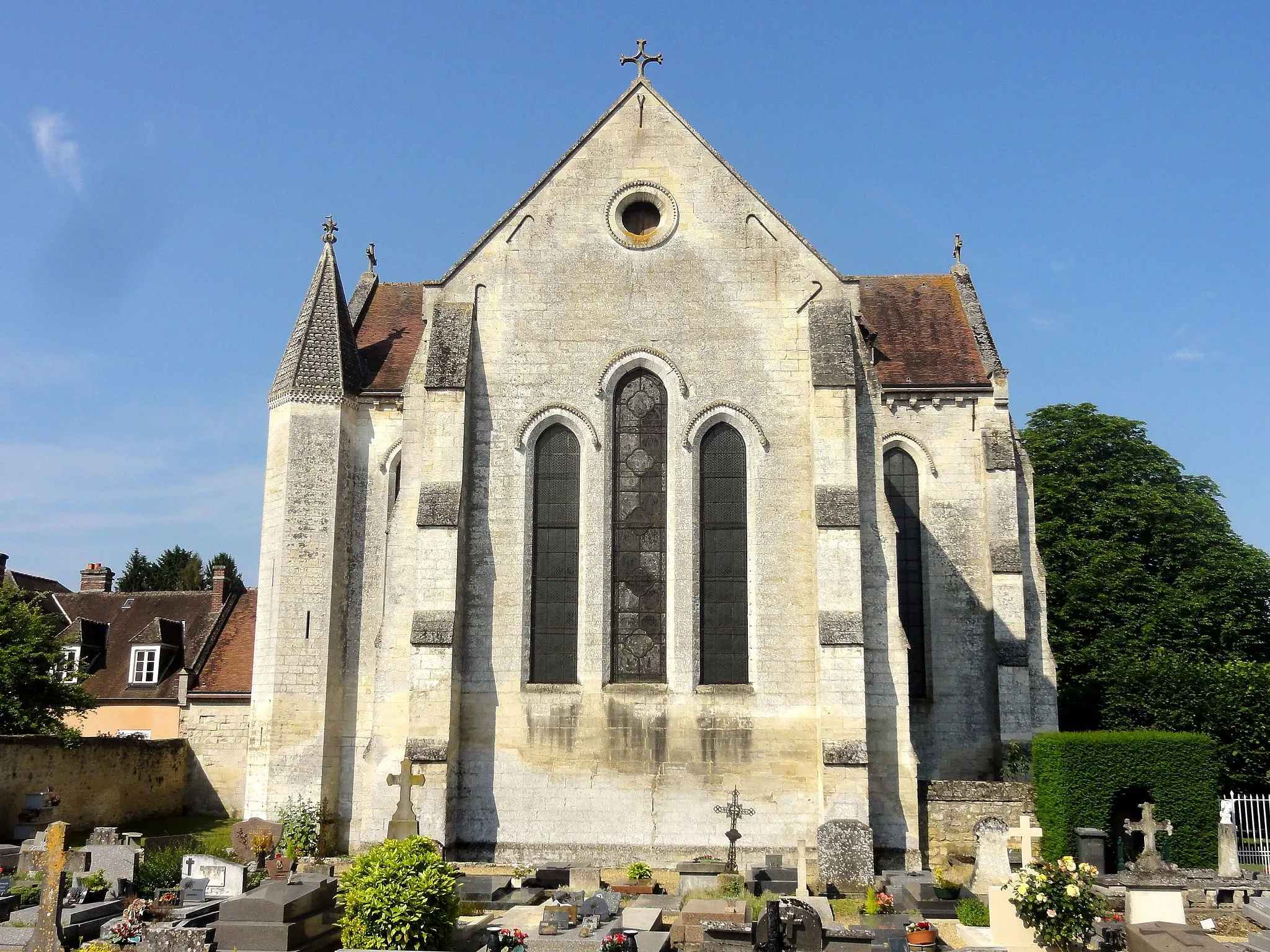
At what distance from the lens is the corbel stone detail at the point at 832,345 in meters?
19.5

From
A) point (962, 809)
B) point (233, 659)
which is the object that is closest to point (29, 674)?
point (233, 659)

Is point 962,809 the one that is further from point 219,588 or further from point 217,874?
point 219,588

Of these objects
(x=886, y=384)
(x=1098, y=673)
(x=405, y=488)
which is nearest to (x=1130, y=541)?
(x=1098, y=673)

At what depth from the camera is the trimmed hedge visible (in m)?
18.5

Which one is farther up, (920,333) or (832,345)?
(920,333)

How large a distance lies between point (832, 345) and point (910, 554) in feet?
17.3

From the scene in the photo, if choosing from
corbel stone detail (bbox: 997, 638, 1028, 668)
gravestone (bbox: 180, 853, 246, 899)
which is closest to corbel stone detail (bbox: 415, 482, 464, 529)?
gravestone (bbox: 180, 853, 246, 899)

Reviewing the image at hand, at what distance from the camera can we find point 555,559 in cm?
1986

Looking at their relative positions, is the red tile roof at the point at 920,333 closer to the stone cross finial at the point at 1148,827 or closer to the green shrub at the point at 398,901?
the stone cross finial at the point at 1148,827

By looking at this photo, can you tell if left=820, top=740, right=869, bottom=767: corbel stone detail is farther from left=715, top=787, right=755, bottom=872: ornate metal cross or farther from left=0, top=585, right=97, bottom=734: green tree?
left=0, top=585, right=97, bottom=734: green tree

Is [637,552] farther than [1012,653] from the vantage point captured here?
No

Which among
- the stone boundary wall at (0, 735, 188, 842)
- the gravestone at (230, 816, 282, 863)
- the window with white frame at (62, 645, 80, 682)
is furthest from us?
the window with white frame at (62, 645, 80, 682)

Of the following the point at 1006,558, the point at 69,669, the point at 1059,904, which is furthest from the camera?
the point at 69,669

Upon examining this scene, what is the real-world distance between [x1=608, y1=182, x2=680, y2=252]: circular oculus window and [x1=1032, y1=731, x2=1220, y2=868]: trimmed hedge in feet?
37.6
